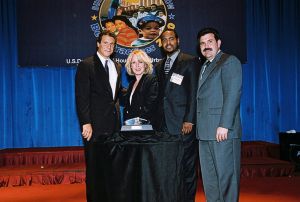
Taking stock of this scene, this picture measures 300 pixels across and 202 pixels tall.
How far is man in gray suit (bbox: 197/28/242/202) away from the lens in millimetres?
2580

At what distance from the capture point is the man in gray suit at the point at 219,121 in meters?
2.58

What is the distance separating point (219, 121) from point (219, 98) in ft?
0.53

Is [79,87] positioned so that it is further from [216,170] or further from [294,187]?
[294,187]

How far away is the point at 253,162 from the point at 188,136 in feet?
5.91

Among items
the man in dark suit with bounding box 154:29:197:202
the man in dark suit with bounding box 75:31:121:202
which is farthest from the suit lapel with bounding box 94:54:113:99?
the man in dark suit with bounding box 154:29:197:202

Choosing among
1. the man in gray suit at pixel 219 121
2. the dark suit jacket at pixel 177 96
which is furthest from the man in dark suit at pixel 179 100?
the man in gray suit at pixel 219 121

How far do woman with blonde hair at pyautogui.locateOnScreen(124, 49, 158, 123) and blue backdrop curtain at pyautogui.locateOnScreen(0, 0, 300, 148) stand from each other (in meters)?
2.98

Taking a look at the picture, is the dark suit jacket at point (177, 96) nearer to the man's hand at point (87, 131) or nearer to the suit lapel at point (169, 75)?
the suit lapel at point (169, 75)

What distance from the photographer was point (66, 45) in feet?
17.1

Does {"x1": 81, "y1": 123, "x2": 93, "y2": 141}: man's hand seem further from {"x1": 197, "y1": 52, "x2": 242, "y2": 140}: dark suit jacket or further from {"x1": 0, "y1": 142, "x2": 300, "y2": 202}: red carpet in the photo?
{"x1": 0, "y1": 142, "x2": 300, "y2": 202}: red carpet

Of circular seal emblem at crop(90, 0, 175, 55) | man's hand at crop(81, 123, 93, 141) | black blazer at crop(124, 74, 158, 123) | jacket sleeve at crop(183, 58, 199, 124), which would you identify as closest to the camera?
black blazer at crop(124, 74, 158, 123)

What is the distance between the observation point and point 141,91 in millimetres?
→ 2600

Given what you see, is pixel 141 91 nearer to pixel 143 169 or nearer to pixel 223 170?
pixel 143 169

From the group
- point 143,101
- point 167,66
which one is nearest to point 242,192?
point 167,66
